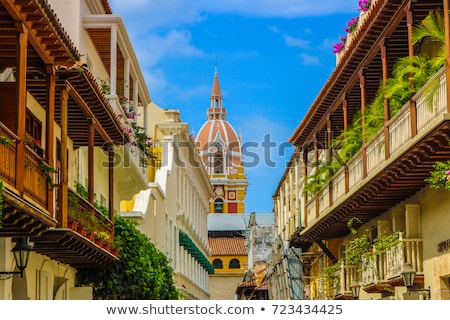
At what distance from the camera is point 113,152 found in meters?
27.7

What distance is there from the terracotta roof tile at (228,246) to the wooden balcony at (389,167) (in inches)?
3391

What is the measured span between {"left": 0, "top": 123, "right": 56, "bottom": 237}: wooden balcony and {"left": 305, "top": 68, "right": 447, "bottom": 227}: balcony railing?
6.19 metres

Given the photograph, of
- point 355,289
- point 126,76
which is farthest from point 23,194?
point 355,289

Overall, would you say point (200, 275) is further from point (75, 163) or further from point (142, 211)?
point (75, 163)

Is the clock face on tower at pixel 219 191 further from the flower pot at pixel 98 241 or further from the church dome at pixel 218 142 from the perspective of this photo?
the flower pot at pixel 98 241

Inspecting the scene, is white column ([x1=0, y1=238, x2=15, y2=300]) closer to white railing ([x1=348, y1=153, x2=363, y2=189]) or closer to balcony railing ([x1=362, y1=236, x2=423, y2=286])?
balcony railing ([x1=362, y1=236, x2=423, y2=286])

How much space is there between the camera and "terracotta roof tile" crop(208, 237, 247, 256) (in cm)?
11962

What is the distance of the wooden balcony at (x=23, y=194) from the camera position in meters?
15.8

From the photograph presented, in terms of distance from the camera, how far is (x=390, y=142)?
895 inches

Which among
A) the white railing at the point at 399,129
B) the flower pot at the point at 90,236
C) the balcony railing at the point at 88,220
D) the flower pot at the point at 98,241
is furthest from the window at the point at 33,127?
the white railing at the point at 399,129

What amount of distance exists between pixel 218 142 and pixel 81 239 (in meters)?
129

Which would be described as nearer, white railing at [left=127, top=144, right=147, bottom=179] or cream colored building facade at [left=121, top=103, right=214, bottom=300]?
white railing at [left=127, top=144, right=147, bottom=179]

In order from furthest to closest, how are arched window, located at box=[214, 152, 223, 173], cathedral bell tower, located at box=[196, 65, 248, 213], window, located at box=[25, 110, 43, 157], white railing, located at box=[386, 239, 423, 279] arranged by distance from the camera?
arched window, located at box=[214, 152, 223, 173]
cathedral bell tower, located at box=[196, 65, 248, 213]
white railing, located at box=[386, 239, 423, 279]
window, located at box=[25, 110, 43, 157]

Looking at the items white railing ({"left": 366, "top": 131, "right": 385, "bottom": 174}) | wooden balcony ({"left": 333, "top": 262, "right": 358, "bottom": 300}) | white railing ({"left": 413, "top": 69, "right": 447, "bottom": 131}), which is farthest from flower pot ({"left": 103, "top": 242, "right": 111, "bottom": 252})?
wooden balcony ({"left": 333, "top": 262, "right": 358, "bottom": 300})
